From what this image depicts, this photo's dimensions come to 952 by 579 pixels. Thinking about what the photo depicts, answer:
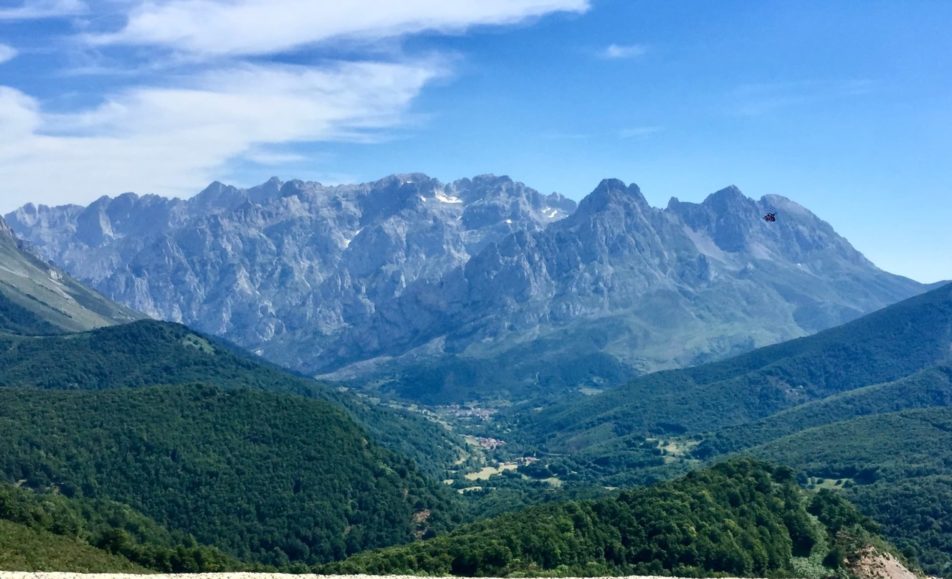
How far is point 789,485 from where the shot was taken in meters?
138

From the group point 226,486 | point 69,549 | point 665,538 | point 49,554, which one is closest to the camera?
point 49,554

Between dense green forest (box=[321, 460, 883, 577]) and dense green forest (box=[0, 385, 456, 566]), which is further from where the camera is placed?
dense green forest (box=[0, 385, 456, 566])

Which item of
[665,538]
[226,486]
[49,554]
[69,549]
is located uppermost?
[49,554]

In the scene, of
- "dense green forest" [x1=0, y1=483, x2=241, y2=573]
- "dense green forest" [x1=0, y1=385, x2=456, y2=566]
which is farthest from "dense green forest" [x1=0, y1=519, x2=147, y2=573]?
"dense green forest" [x1=0, y1=385, x2=456, y2=566]

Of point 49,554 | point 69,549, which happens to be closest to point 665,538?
point 69,549

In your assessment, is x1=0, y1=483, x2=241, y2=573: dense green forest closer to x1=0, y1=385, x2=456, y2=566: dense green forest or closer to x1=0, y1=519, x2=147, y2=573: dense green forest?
x1=0, y1=519, x2=147, y2=573: dense green forest

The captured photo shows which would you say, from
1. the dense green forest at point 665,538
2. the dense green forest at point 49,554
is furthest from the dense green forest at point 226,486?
the dense green forest at point 49,554

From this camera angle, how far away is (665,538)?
375 ft

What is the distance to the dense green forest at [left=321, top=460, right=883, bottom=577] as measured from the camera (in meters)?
102

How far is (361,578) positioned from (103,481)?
418 ft

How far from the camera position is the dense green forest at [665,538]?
334 feet

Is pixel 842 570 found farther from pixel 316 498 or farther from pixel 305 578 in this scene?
pixel 316 498

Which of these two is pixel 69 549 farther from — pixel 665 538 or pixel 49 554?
pixel 665 538

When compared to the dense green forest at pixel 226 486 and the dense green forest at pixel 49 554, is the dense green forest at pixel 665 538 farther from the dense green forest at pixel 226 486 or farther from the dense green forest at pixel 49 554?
the dense green forest at pixel 226 486
